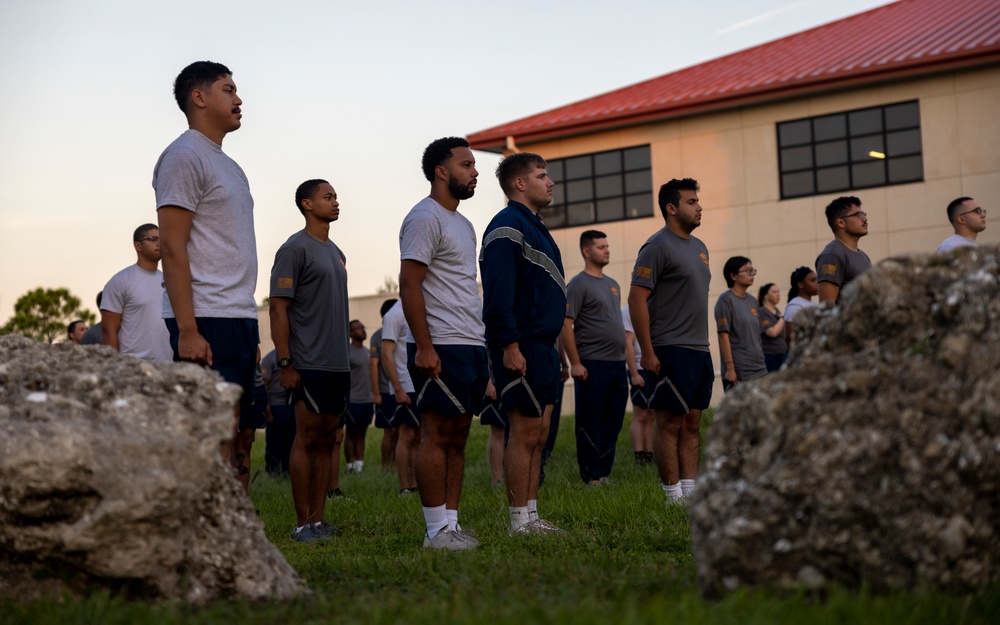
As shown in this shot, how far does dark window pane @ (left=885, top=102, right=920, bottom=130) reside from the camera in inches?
805

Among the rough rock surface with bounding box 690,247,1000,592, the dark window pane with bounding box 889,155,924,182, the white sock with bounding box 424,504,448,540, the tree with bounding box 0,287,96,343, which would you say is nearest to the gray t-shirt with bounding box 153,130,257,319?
the white sock with bounding box 424,504,448,540

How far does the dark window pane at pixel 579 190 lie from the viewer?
23.9 metres

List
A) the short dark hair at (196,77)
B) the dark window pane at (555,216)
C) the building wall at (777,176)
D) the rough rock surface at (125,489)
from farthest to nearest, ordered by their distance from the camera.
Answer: the dark window pane at (555,216) → the building wall at (777,176) → the short dark hair at (196,77) → the rough rock surface at (125,489)

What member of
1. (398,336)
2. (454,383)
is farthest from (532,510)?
(398,336)

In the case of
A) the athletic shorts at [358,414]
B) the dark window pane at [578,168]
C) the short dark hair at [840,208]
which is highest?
the dark window pane at [578,168]

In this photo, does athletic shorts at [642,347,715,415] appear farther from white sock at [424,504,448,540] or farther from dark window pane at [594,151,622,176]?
dark window pane at [594,151,622,176]

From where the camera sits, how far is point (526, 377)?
21.5 ft

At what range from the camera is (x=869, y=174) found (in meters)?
21.1

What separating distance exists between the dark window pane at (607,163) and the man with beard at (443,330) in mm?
17078

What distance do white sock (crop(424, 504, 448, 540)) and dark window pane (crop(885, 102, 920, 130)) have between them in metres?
16.9

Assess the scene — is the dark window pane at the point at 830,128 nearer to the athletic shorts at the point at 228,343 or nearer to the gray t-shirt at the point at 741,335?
the gray t-shirt at the point at 741,335

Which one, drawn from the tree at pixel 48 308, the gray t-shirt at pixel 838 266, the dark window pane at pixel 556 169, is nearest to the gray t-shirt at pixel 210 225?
the gray t-shirt at pixel 838 266

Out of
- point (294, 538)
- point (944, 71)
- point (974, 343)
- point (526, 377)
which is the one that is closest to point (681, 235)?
point (526, 377)

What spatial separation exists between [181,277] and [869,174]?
18169mm
